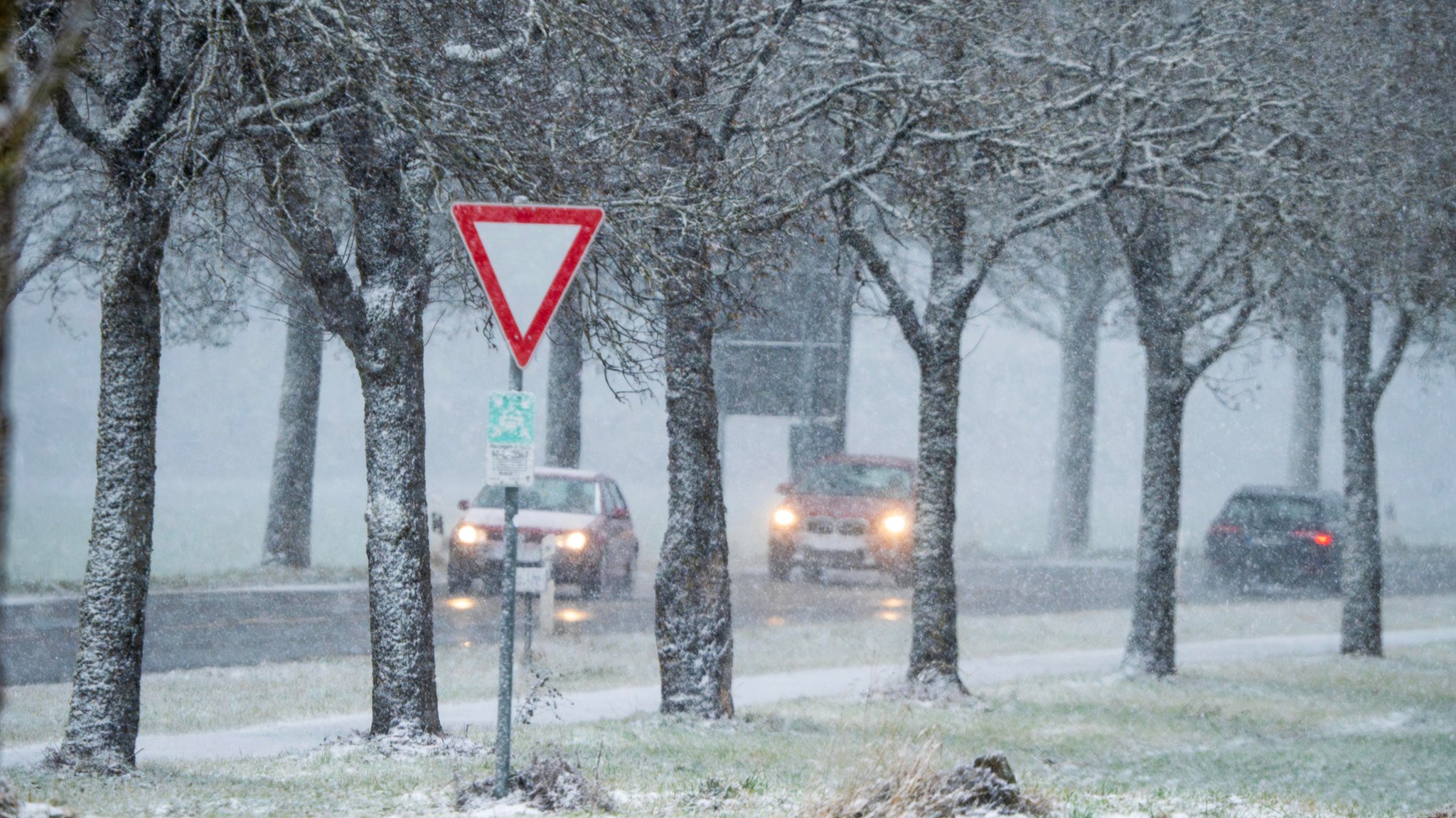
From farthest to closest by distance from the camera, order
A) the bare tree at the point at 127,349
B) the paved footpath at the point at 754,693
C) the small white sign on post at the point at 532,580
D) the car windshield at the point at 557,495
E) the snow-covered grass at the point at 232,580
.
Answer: the car windshield at the point at 557,495 → the snow-covered grass at the point at 232,580 → the small white sign on post at the point at 532,580 → the paved footpath at the point at 754,693 → the bare tree at the point at 127,349

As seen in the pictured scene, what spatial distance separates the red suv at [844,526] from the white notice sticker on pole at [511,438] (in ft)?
50.9

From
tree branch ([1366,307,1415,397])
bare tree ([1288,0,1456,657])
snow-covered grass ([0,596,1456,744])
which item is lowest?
snow-covered grass ([0,596,1456,744])

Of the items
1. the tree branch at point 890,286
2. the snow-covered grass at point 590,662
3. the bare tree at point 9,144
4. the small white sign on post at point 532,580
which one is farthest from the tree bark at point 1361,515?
the bare tree at point 9,144

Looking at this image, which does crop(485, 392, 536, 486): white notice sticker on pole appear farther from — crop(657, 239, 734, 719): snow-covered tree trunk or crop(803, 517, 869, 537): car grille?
crop(803, 517, 869, 537): car grille

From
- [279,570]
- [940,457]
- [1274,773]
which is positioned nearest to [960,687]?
[940,457]

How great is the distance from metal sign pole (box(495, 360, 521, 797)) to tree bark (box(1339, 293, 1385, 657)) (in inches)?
515

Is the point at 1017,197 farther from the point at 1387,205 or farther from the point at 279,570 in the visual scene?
the point at 279,570

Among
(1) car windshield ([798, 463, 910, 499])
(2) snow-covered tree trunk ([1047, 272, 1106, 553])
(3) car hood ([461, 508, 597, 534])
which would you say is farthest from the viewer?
(2) snow-covered tree trunk ([1047, 272, 1106, 553])

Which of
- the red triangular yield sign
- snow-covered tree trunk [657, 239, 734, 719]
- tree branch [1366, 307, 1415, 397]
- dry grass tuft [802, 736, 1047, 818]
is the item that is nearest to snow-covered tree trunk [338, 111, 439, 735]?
snow-covered tree trunk [657, 239, 734, 719]

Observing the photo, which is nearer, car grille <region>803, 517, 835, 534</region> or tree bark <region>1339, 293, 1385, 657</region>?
tree bark <region>1339, 293, 1385, 657</region>

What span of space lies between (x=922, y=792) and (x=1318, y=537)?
22155 millimetres

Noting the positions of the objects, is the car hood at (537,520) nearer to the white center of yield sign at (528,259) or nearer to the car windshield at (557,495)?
the car windshield at (557,495)

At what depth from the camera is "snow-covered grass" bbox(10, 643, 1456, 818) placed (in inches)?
264

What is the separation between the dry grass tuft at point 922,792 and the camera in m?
5.83
